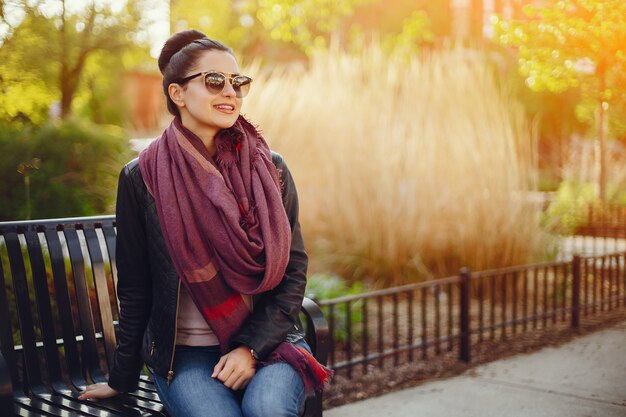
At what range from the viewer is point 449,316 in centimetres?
515

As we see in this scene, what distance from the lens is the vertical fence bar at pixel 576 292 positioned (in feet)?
19.2

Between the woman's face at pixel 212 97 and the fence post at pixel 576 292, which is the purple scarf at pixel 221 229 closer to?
the woman's face at pixel 212 97

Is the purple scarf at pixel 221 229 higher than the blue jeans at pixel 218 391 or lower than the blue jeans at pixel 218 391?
higher

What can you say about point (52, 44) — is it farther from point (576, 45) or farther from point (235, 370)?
point (235, 370)

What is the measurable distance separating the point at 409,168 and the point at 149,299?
5198 mm

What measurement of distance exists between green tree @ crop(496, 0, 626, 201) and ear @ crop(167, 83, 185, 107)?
3.21 meters

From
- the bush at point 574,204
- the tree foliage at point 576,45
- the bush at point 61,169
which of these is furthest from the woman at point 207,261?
the bush at point 574,204

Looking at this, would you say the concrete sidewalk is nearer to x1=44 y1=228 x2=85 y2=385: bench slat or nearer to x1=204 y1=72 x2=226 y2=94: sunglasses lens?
x1=44 y1=228 x2=85 y2=385: bench slat

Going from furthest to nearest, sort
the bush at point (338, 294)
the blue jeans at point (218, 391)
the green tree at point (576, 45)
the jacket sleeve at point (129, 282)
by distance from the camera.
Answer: the bush at point (338, 294) < the green tree at point (576, 45) < the jacket sleeve at point (129, 282) < the blue jeans at point (218, 391)

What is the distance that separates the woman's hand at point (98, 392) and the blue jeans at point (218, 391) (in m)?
0.22

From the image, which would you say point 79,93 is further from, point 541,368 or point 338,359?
point 541,368

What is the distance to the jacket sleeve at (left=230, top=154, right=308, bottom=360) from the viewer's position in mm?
2359

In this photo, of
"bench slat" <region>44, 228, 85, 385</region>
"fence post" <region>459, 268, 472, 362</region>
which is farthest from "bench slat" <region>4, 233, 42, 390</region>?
"fence post" <region>459, 268, 472, 362</region>

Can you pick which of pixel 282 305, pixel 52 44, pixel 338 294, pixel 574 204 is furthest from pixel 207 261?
pixel 574 204
